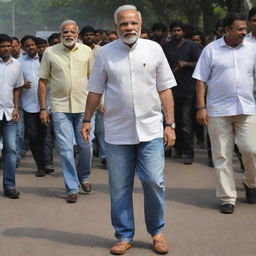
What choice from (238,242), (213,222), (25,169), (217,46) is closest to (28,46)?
(25,169)

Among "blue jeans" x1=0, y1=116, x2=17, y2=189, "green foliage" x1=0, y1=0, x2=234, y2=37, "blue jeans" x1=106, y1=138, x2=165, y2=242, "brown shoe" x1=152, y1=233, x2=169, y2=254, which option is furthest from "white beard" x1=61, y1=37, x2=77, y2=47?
"green foliage" x1=0, y1=0, x2=234, y2=37

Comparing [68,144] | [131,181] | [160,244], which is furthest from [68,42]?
[160,244]

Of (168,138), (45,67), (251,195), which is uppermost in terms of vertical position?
(45,67)

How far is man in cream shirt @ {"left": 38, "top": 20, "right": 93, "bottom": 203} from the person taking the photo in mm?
8508

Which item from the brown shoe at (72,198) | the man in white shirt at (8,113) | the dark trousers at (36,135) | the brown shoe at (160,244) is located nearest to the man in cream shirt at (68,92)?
the brown shoe at (72,198)

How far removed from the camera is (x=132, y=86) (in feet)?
19.9

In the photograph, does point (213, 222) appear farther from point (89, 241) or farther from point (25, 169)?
point (25, 169)

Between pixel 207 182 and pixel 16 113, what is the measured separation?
2459 millimetres

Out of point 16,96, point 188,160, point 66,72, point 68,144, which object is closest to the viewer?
point 68,144

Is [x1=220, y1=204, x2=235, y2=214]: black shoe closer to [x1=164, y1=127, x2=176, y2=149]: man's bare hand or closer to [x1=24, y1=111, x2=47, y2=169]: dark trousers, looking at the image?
[x1=164, y1=127, x2=176, y2=149]: man's bare hand

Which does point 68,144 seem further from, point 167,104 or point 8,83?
point 167,104

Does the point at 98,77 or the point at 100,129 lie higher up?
the point at 98,77

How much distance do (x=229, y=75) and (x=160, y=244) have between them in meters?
2.24

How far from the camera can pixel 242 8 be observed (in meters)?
20.6
